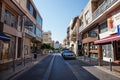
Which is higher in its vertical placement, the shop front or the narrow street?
the shop front

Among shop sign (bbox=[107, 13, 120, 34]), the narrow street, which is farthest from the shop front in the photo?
the narrow street

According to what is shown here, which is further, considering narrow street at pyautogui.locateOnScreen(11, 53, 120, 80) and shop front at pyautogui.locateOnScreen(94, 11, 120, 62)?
shop front at pyautogui.locateOnScreen(94, 11, 120, 62)

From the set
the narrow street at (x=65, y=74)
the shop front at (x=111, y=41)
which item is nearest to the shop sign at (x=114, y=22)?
the shop front at (x=111, y=41)

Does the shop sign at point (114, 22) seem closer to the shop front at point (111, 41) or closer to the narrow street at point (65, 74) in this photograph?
the shop front at point (111, 41)

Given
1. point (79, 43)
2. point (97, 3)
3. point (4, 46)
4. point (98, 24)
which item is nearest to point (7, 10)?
point (4, 46)

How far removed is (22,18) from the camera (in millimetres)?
26250

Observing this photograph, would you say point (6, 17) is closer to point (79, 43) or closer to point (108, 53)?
point (108, 53)

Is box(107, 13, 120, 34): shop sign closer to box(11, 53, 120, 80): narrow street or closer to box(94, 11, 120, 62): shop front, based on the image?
box(94, 11, 120, 62): shop front

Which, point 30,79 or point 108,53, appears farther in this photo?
point 108,53

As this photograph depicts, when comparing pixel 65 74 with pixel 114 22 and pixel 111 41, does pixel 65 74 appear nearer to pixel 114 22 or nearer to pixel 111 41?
pixel 111 41

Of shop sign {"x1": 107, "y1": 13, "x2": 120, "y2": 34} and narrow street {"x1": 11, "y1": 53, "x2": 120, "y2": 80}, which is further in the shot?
shop sign {"x1": 107, "y1": 13, "x2": 120, "y2": 34}

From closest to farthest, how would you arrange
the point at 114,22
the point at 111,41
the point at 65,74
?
the point at 65,74 < the point at 111,41 < the point at 114,22

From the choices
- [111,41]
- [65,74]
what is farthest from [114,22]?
[65,74]

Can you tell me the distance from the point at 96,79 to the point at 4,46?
44.8ft
